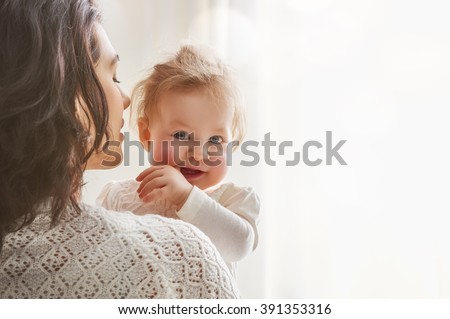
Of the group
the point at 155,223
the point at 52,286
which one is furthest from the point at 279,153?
the point at 52,286

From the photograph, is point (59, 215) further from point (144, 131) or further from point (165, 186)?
point (144, 131)

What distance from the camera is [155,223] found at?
0.82 metres

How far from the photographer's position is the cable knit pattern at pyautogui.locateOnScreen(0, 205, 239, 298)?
77 cm

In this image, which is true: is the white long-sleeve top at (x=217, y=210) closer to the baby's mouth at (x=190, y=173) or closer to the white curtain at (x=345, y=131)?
the baby's mouth at (x=190, y=173)

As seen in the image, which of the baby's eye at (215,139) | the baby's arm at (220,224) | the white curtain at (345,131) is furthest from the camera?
the white curtain at (345,131)

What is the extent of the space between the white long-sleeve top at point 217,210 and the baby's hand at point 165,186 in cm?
2

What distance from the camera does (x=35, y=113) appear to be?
814mm

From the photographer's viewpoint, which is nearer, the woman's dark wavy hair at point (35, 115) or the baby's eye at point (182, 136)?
the woman's dark wavy hair at point (35, 115)

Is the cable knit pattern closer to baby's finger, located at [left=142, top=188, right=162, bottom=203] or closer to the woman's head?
the woman's head

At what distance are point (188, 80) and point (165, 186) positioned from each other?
0.21 m

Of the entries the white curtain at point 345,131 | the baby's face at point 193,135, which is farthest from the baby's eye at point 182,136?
the white curtain at point 345,131

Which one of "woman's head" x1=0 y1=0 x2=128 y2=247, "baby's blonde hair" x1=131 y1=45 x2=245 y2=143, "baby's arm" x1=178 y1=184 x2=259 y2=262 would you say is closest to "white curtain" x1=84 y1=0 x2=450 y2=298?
"baby's blonde hair" x1=131 y1=45 x2=245 y2=143

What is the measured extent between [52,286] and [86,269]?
5 centimetres

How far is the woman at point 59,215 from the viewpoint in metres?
0.77
